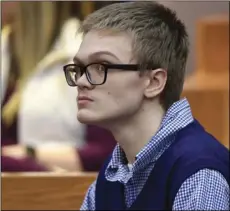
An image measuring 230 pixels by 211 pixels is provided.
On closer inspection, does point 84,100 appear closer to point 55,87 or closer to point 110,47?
point 110,47

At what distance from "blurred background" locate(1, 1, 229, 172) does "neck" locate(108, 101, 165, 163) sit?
43 cm

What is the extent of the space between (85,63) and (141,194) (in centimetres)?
20

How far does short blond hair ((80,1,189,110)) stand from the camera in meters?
0.97

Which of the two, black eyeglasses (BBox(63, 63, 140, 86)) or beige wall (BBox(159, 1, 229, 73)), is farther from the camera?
beige wall (BBox(159, 1, 229, 73))

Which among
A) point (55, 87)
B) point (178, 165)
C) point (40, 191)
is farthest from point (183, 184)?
point (55, 87)

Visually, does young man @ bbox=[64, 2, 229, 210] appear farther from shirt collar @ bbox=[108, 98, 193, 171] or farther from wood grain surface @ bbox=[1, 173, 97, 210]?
wood grain surface @ bbox=[1, 173, 97, 210]

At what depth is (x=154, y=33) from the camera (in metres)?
0.98

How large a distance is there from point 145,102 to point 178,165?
3.9 inches

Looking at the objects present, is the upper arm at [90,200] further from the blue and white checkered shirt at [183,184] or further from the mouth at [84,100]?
the mouth at [84,100]

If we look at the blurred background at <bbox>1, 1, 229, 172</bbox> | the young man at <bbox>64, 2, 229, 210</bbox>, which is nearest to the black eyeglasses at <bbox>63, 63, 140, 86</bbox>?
the young man at <bbox>64, 2, 229, 210</bbox>

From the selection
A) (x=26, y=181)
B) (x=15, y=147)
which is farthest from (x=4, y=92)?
(x=26, y=181)

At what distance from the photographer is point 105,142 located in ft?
5.61

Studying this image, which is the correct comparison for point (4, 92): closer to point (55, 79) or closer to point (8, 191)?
point (55, 79)

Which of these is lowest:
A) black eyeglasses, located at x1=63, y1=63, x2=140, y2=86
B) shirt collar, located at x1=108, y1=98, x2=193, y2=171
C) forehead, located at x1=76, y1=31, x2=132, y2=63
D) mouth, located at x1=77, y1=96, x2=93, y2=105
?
shirt collar, located at x1=108, y1=98, x2=193, y2=171
